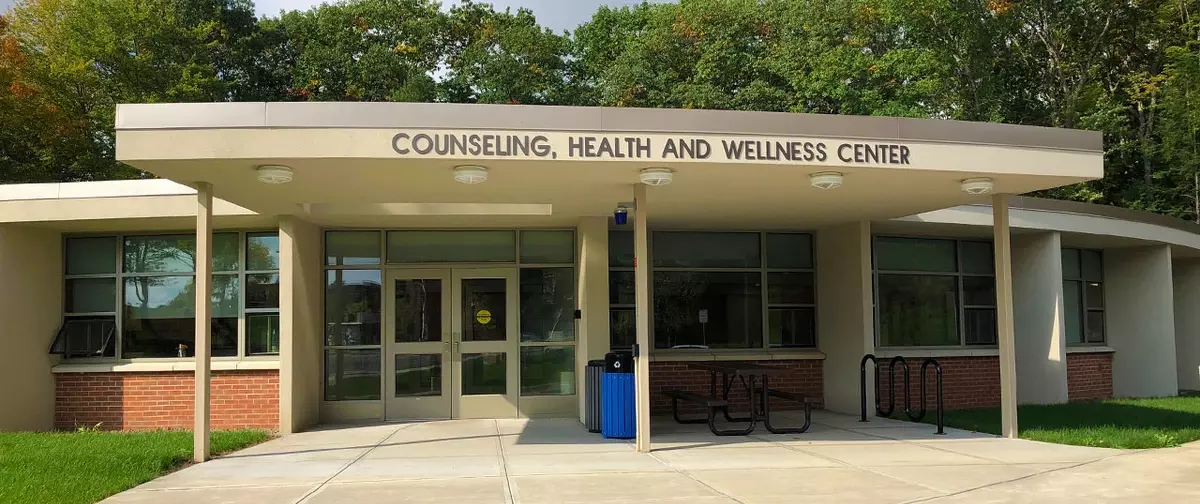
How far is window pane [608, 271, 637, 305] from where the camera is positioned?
14227mm

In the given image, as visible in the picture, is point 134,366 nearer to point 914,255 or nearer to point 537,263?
point 537,263

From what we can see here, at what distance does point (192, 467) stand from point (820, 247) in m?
9.53

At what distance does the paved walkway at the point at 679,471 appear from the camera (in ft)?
24.2

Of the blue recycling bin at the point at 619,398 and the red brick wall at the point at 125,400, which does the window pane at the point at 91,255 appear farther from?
the blue recycling bin at the point at 619,398

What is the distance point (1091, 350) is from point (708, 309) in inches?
283

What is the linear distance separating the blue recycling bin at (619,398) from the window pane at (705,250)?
376 centimetres

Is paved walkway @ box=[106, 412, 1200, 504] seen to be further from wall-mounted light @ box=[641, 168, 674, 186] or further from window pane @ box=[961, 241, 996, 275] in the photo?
window pane @ box=[961, 241, 996, 275]

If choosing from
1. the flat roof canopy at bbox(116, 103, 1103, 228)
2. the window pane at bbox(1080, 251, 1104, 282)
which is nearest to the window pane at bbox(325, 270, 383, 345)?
the flat roof canopy at bbox(116, 103, 1103, 228)

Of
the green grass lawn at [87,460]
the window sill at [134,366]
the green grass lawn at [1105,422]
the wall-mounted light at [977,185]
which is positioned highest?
the wall-mounted light at [977,185]

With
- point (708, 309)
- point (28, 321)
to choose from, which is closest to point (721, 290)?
point (708, 309)

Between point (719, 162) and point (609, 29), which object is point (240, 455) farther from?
point (609, 29)

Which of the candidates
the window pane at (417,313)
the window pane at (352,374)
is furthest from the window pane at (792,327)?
the window pane at (352,374)

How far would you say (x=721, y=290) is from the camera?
47.9ft

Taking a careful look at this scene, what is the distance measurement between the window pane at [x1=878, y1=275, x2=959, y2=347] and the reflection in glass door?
22.2 ft
